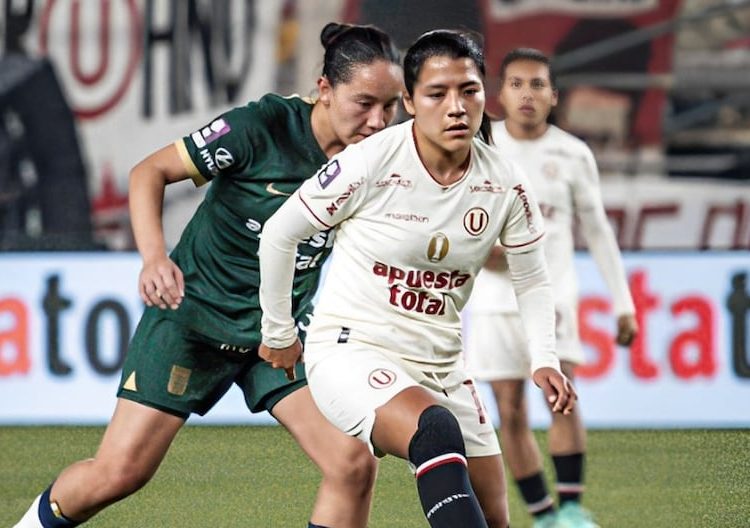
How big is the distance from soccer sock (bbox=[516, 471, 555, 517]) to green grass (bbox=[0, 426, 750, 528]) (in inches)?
9.7

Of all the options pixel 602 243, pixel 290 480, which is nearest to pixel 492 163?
pixel 602 243

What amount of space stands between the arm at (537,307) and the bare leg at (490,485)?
0.78 feet

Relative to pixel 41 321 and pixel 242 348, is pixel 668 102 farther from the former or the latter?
pixel 242 348

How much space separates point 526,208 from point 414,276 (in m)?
0.33

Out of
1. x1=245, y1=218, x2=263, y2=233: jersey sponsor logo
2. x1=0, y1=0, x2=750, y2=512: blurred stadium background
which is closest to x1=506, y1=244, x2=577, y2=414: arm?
x1=245, y1=218, x2=263, y2=233: jersey sponsor logo

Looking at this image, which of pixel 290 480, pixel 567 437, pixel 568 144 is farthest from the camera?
pixel 290 480

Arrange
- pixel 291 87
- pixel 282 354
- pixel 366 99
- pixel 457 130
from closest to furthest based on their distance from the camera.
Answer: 1. pixel 457 130
2. pixel 282 354
3. pixel 366 99
4. pixel 291 87

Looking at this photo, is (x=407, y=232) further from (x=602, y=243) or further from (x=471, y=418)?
(x=602, y=243)

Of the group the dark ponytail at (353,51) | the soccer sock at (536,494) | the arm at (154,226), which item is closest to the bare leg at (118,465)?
the arm at (154,226)

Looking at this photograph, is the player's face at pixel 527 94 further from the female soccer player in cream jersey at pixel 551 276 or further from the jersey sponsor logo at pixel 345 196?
the jersey sponsor logo at pixel 345 196

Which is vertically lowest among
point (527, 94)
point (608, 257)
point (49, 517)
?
point (49, 517)

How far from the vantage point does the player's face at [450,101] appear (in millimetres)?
3604

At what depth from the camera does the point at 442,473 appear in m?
3.37

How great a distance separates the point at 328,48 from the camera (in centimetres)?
411
